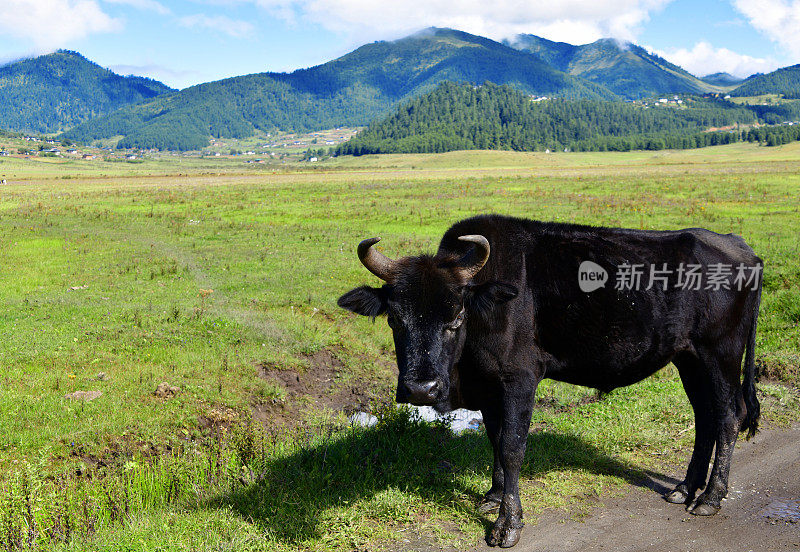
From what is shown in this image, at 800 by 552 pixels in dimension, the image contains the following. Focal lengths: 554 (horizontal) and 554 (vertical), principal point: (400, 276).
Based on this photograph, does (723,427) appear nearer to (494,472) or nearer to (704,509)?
(704,509)

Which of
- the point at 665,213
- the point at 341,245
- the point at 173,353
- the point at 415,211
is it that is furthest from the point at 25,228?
the point at 665,213

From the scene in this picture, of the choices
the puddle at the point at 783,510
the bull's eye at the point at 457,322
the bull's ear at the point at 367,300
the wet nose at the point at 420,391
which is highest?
the bull's ear at the point at 367,300

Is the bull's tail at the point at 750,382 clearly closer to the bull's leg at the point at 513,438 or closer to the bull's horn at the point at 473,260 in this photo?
the bull's leg at the point at 513,438

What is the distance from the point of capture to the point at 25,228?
2889 centimetres

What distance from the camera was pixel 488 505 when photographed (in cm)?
604

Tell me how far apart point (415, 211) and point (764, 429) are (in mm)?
28955

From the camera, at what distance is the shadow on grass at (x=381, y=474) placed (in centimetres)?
568

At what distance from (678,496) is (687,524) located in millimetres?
459

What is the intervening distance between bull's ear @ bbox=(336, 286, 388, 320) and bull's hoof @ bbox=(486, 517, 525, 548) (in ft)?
7.91

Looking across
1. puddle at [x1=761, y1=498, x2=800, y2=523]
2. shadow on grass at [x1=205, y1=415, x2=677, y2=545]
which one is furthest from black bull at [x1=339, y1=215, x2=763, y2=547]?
shadow on grass at [x1=205, y1=415, x2=677, y2=545]

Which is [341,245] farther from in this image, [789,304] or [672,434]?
[672,434]

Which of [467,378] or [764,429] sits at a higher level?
[467,378]

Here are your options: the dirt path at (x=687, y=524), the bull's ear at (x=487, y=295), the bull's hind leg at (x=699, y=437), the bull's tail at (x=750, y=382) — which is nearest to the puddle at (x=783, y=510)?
the dirt path at (x=687, y=524)

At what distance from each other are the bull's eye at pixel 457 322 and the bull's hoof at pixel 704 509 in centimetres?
329
